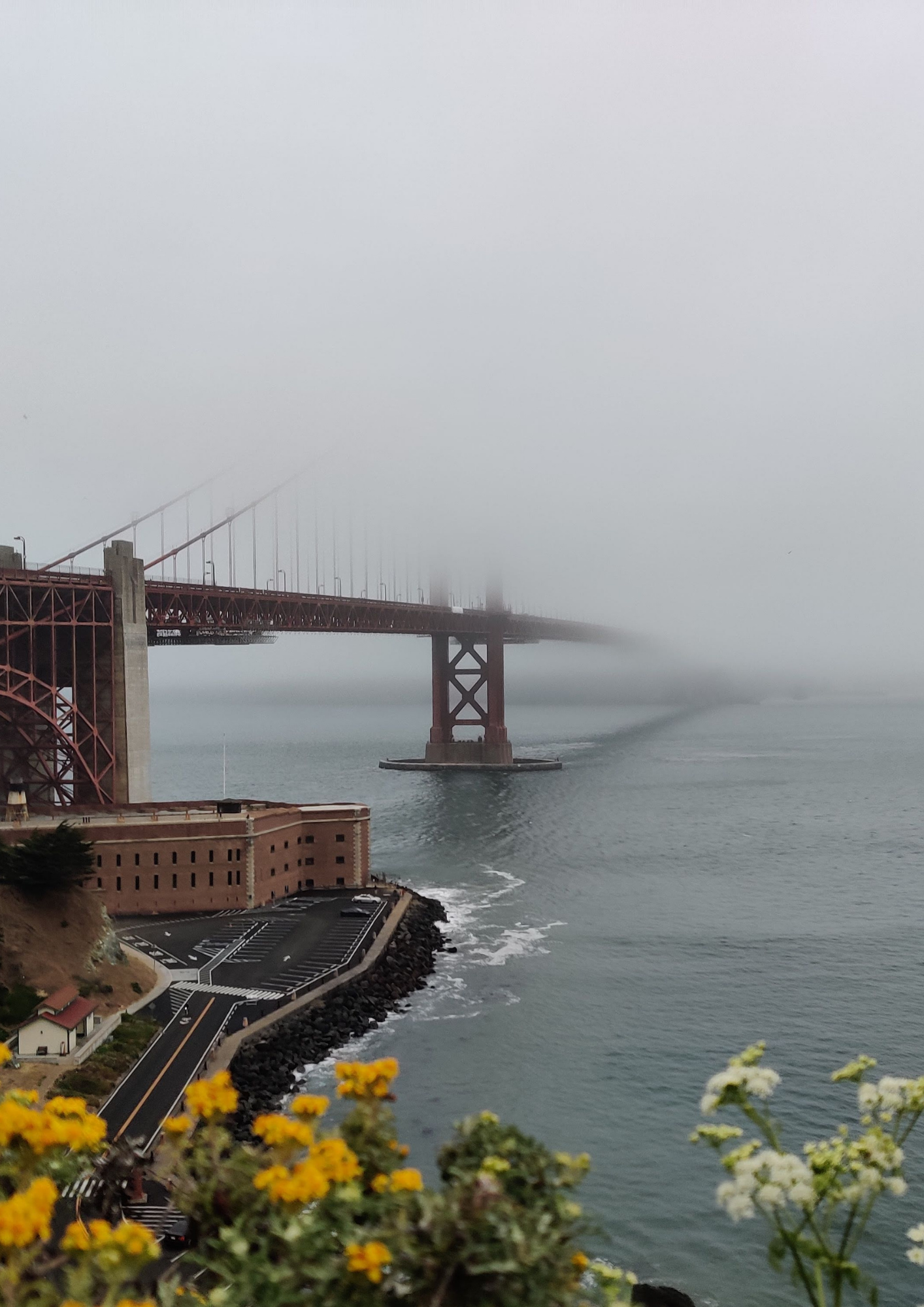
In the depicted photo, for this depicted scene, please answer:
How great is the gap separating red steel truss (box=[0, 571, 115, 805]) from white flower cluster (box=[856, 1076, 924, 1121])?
134ft

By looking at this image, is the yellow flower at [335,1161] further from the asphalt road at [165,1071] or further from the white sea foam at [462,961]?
the white sea foam at [462,961]

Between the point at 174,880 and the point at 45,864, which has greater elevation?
the point at 45,864

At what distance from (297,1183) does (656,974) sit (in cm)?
3110

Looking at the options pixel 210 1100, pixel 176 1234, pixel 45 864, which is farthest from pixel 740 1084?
pixel 45 864

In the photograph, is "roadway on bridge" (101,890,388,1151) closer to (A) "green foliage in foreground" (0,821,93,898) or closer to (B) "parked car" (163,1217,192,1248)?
(B) "parked car" (163,1217,192,1248)

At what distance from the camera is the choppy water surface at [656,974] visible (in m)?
19.8

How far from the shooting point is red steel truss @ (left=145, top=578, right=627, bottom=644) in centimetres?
5512

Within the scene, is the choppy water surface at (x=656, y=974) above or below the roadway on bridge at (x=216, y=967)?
below

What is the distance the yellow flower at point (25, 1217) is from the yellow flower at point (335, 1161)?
1.01 m

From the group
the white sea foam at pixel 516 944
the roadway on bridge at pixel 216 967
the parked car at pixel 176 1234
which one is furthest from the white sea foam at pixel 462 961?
the parked car at pixel 176 1234

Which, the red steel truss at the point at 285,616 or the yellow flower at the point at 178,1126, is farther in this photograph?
the red steel truss at the point at 285,616

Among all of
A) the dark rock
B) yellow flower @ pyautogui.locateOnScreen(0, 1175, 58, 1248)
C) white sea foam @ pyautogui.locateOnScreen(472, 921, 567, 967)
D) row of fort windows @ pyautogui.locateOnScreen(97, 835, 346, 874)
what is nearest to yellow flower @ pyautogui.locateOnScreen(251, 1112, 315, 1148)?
yellow flower @ pyautogui.locateOnScreen(0, 1175, 58, 1248)

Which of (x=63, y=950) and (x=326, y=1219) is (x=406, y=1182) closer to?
(x=326, y=1219)

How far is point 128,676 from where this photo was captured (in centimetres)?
4462
